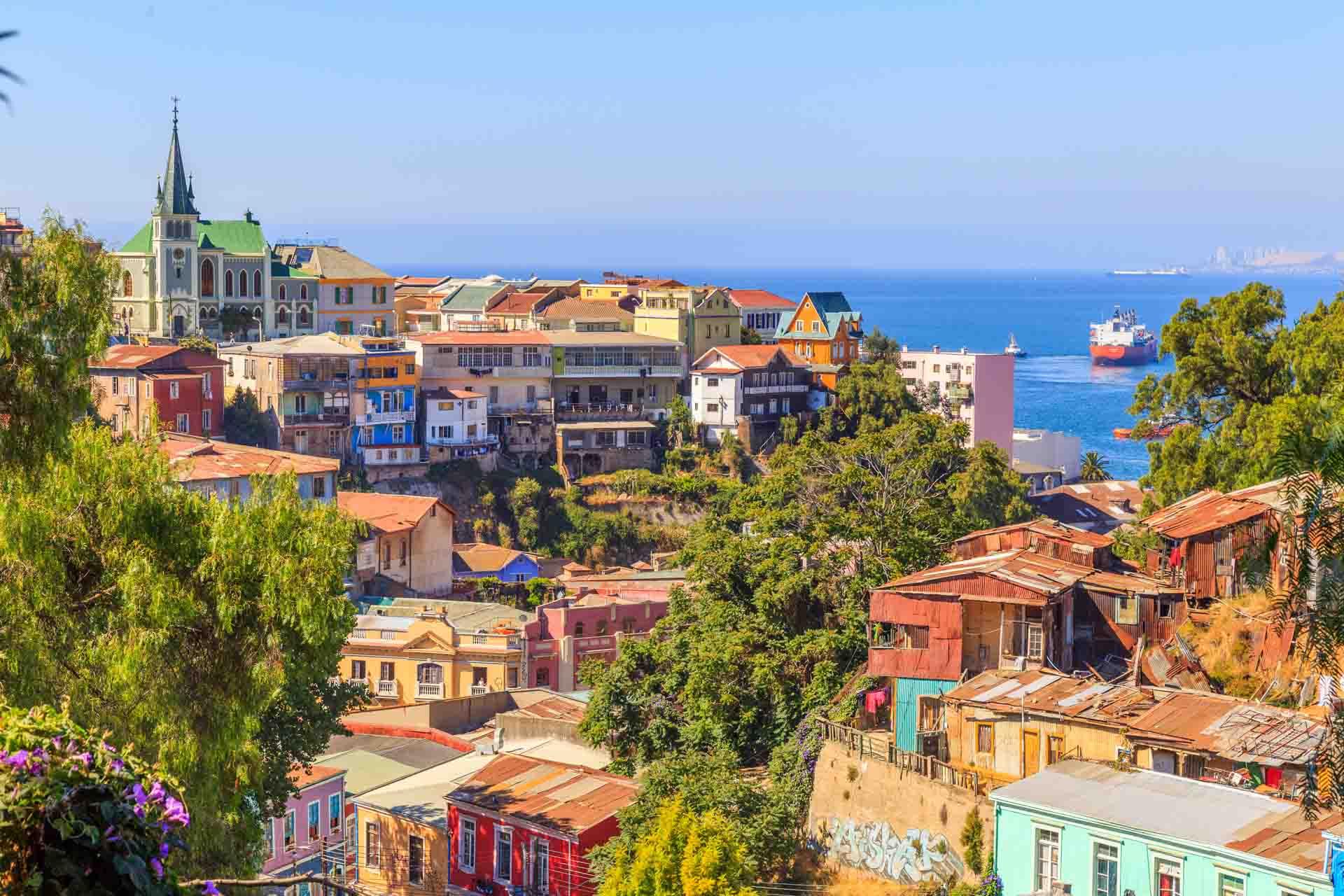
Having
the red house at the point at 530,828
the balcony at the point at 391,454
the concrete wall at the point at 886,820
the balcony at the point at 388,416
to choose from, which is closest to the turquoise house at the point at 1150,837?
the concrete wall at the point at 886,820

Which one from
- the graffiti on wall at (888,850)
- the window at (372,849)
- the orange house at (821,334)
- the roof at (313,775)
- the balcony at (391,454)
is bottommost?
the window at (372,849)

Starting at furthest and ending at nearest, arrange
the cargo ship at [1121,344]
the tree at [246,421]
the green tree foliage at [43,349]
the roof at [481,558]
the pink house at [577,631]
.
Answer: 1. the cargo ship at [1121,344]
2. the tree at [246,421]
3. the roof at [481,558]
4. the pink house at [577,631]
5. the green tree foliage at [43,349]

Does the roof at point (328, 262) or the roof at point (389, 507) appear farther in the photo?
the roof at point (328, 262)

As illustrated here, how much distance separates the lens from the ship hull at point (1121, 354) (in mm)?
160000

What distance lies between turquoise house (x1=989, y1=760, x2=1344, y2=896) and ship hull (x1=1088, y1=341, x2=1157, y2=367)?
14439 centimetres

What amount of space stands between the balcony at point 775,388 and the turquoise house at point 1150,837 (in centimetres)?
4823

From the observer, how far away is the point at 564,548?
61188mm

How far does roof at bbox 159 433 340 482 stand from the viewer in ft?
149

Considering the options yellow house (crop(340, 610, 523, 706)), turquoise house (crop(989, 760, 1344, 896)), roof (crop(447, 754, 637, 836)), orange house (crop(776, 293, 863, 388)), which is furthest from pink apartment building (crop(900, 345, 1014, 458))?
turquoise house (crop(989, 760, 1344, 896))

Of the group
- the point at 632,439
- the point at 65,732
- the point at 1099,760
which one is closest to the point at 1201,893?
the point at 1099,760

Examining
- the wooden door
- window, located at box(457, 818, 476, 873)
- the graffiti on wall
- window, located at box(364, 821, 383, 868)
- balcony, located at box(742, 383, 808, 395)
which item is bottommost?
window, located at box(364, 821, 383, 868)

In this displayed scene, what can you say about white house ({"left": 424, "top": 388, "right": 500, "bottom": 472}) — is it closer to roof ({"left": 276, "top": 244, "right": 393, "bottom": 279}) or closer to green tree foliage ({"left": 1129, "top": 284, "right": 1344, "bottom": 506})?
roof ({"left": 276, "top": 244, "right": 393, "bottom": 279})

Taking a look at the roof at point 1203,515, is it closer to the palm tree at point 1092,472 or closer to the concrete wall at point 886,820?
the concrete wall at point 886,820

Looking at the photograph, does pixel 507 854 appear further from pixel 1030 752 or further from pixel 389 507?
pixel 389 507
